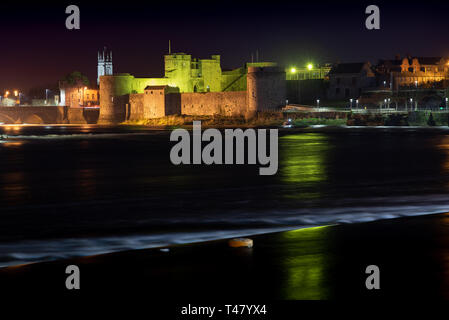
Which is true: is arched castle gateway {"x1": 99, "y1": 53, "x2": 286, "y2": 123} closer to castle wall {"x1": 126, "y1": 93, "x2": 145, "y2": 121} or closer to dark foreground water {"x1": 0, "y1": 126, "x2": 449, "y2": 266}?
castle wall {"x1": 126, "y1": 93, "x2": 145, "y2": 121}

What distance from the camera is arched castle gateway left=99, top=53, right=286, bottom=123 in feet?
167

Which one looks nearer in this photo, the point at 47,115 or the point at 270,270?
the point at 270,270

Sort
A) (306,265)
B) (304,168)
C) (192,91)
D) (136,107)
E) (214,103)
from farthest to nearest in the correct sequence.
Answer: (192,91)
(136,107)
(214,103)
(304,168)
(306,265)

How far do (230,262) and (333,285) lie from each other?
1175mm

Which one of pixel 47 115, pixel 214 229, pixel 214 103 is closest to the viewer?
pixel 214 229

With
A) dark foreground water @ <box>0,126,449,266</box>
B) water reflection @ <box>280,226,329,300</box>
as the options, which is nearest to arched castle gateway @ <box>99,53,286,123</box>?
dark foreground water @ <box>0,126,449,266</box>

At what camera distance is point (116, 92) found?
57.8 metres

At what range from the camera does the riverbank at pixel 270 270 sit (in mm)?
5359

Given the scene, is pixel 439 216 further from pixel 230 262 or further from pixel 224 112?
pixel 224 112

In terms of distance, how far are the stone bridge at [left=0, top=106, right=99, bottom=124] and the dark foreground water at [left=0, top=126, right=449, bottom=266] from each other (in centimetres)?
4716

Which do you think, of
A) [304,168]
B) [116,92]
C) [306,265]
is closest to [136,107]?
[116,92]

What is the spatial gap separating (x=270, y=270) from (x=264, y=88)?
45220 mm

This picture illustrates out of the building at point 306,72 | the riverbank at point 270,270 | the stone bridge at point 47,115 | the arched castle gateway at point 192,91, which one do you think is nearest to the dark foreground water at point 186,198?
the riverbank at point 270,270

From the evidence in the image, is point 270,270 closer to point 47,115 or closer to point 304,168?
point 304,168
